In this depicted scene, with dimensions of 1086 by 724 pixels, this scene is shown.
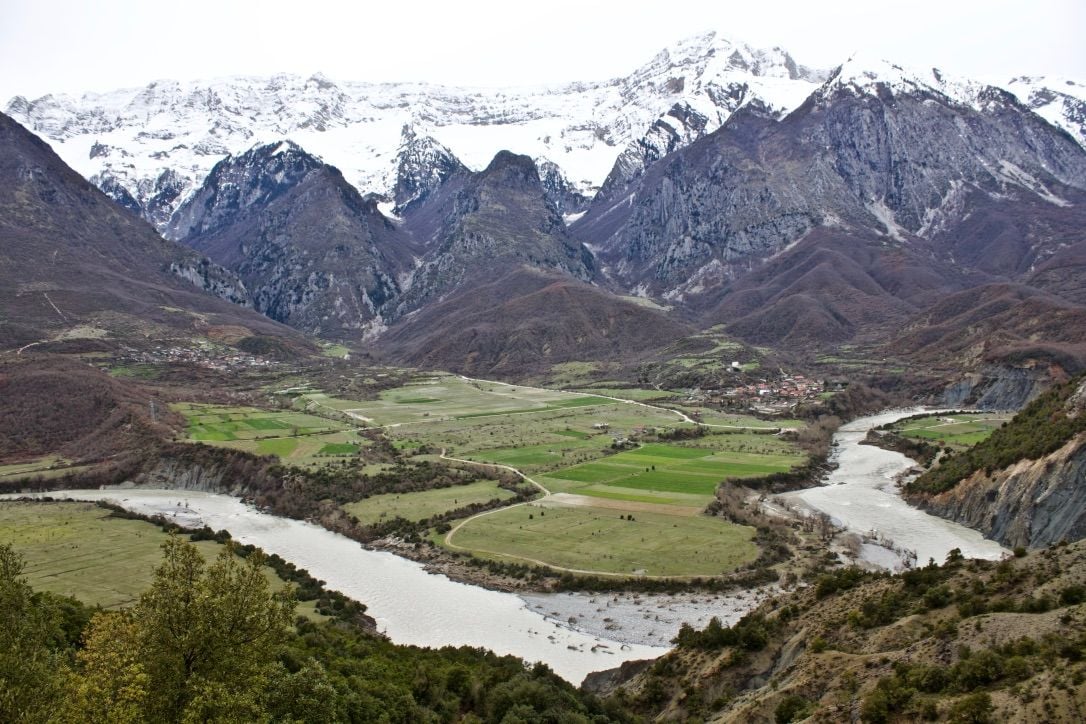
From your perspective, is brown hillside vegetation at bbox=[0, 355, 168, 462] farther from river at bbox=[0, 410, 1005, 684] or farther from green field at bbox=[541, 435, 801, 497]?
green field at bbox=[541, 435, 801, 497]

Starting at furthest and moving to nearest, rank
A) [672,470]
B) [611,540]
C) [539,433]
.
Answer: [539,433]
[672,470]
[611,540]

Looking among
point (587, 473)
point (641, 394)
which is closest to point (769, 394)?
point (641, 394)

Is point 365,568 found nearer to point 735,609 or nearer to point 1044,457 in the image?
point 735,609

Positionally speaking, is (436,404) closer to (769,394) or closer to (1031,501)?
(769,394)

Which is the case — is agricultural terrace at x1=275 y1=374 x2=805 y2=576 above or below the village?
below

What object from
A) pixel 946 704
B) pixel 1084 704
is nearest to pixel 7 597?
pixel 946 704

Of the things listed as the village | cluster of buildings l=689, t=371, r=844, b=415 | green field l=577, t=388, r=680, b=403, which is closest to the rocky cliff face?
the village

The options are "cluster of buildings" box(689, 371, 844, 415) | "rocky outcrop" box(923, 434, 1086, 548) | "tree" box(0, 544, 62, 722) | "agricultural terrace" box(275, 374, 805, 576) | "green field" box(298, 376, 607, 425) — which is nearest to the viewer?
"tree" box(0, 544, 62, 722)

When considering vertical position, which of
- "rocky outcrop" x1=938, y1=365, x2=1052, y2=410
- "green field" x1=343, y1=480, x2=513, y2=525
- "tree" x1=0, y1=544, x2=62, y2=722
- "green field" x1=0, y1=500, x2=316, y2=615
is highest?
"rocky outcrop" x1=938, y1=365, x2=1052, y2=410
